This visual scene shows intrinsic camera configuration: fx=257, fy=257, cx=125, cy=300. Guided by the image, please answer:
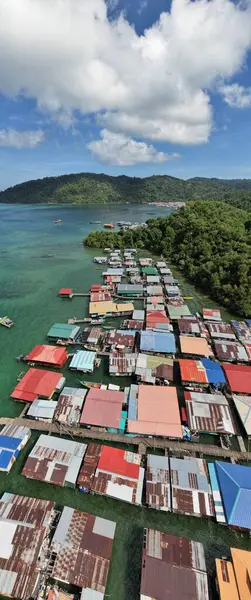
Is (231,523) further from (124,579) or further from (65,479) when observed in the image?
(65,479)

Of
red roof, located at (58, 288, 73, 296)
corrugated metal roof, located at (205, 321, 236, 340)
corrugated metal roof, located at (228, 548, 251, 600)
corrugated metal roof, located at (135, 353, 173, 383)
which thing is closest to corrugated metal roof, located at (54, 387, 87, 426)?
corrugated metal roof, located at (135, 353, 173, 383)

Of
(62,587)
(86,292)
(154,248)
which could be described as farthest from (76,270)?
(62,587)

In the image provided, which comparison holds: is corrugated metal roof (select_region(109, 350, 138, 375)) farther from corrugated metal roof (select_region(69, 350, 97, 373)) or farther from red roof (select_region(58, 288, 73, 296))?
red roof (select_region(58, 288, 73, 296))

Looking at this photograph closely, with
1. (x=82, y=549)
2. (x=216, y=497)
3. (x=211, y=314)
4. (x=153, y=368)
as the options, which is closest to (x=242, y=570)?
(x=216, y=497)

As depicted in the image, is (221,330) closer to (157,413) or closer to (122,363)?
(122,363)

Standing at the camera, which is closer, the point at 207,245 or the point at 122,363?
the point at 122,363

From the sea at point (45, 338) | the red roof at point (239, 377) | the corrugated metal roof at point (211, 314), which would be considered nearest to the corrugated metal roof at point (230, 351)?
the red roof at point (239, 377)
